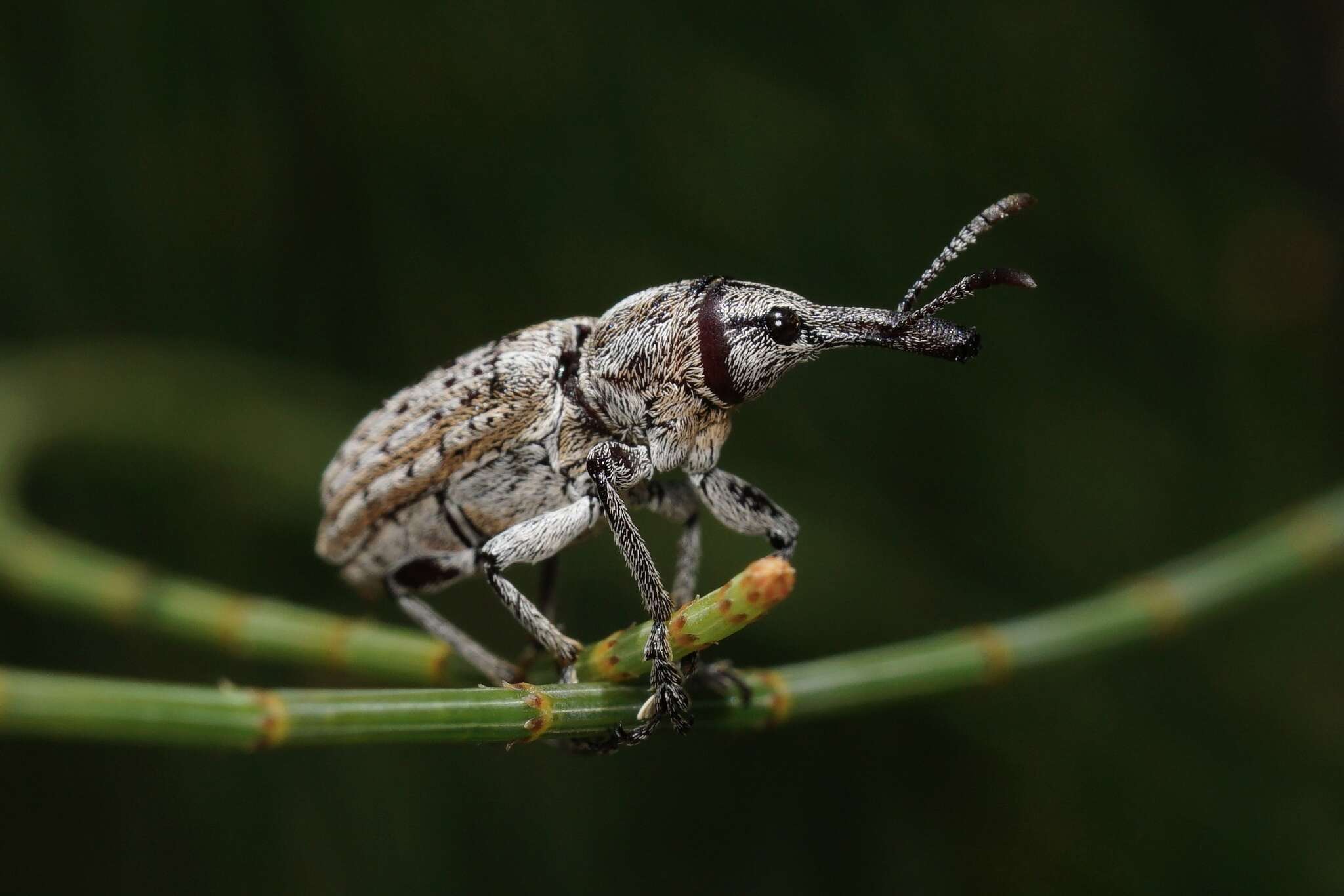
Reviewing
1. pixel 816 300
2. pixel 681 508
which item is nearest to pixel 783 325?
pixel 681 508

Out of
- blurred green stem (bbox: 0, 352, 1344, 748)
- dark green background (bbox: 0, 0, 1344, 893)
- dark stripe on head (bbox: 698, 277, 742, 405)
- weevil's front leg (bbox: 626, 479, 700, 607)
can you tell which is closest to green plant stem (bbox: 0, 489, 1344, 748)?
blurred green stem (bbox: 0, 352, 1344, 748)

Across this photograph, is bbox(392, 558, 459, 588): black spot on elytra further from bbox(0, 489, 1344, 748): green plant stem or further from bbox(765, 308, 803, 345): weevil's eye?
bbox(765, 308, 803, 345): weevil's eye

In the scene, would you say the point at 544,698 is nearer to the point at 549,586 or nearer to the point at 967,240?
the point at 549,586

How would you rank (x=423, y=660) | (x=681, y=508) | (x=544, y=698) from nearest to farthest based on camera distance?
(x=544, y=698), (x=423, y=660), (x=681, y=508)

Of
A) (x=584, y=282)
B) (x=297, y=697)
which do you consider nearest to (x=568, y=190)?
(x=584, y=282)

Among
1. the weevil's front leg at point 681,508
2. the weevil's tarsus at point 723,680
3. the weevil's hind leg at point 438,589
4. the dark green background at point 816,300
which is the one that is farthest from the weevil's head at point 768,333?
the dark green background at point 816,300

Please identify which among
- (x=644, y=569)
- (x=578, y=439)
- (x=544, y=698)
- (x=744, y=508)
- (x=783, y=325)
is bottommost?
(x=544, y=698)
